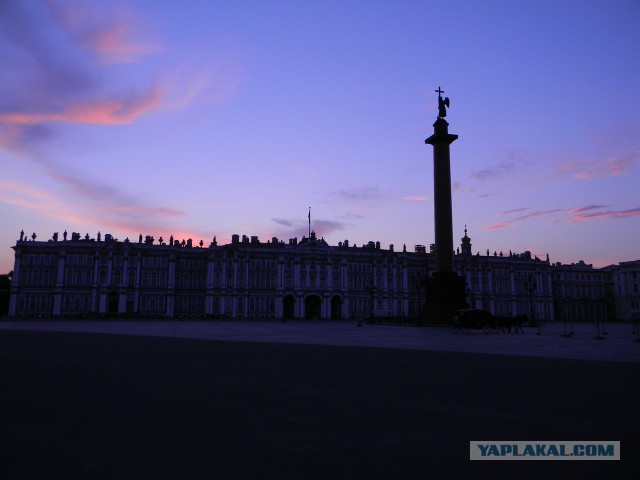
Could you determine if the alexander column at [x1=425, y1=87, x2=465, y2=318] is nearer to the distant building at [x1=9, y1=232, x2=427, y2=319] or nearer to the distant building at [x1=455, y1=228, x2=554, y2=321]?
the distant building at [x1=9, y1=232, x2=427, y2=319]

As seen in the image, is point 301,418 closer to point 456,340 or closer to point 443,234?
point 456,340

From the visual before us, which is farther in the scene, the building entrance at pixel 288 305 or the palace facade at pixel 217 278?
the building entrance at pixel 288 305

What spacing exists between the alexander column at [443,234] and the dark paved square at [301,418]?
1105 inches

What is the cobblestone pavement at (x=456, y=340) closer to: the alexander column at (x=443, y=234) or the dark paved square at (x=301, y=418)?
the dark paved square at (x=301, y=418)

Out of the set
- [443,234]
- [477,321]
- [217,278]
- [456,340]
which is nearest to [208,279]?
[217,278]

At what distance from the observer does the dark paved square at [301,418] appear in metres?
4.67

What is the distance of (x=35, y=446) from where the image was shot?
17.1ft

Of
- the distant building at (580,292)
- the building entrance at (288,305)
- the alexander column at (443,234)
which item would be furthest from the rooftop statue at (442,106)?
the distant building at (580,292)

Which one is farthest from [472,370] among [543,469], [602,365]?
[543,469]

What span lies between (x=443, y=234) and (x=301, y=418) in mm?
36287

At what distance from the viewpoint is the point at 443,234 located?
41.2m

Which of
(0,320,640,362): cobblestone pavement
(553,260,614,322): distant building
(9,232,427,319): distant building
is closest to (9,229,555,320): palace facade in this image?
(9,232,427,319): distant building

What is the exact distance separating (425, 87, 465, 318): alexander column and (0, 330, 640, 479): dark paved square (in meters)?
28.1

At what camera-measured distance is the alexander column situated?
40062 millimetres
